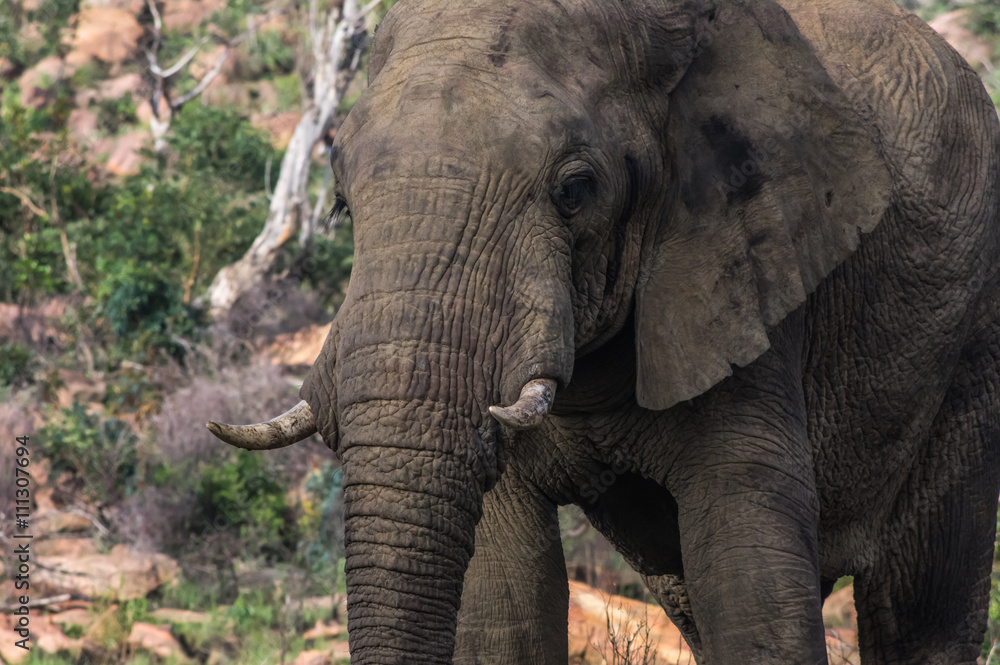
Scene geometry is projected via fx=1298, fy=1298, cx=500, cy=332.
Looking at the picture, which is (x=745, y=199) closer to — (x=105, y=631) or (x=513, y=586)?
(x=513, y=586)

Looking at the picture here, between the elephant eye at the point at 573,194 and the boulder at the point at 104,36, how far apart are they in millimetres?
21881

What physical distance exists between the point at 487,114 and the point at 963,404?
2096mm

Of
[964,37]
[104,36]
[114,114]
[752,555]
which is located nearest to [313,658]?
[752,555]

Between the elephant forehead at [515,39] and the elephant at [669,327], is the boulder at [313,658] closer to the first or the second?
the elephant at [669,327]

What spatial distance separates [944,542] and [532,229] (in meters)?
2.12

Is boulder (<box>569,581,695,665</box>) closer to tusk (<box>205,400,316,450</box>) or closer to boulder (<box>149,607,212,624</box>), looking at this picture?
boulder (<box>149,607,212,624</box>)

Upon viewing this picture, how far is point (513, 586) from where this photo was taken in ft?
11.5

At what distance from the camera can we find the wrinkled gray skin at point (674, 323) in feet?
7.82

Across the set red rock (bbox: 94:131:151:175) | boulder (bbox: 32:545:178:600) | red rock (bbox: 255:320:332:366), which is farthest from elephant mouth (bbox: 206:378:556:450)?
red rock (bbox: 94:131:151:175)

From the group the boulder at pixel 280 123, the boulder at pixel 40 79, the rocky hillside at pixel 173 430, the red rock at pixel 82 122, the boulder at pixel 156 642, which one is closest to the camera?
the boulder at pixel 156 642

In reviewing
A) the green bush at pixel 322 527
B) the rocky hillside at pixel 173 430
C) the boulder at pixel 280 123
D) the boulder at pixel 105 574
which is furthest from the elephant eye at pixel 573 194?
the boulder at pixel 280 123

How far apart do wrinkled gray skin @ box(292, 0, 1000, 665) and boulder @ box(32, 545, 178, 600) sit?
11.7 feet

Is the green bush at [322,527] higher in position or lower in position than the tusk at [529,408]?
higher

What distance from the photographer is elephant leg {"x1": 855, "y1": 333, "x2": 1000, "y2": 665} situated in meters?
3.91
